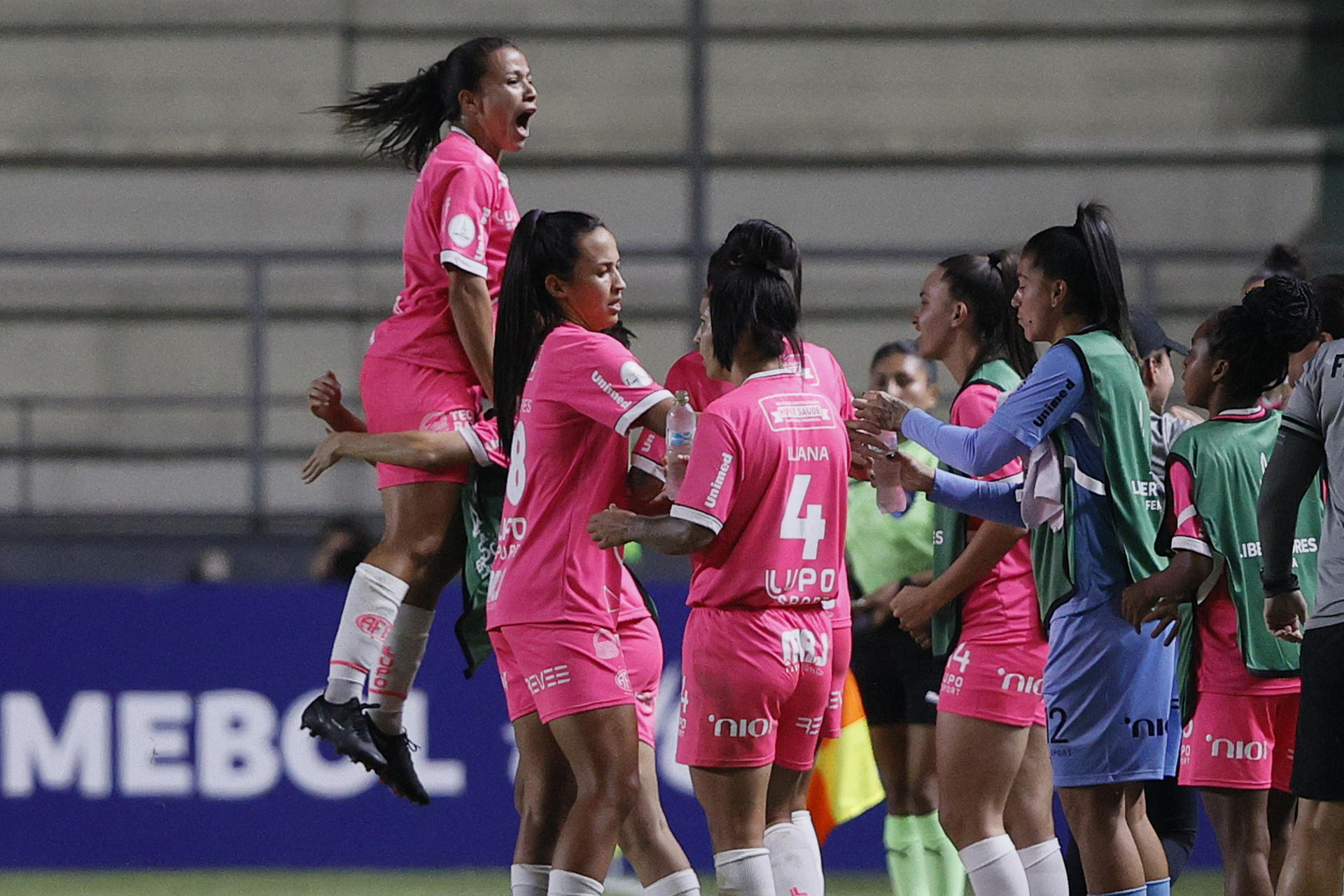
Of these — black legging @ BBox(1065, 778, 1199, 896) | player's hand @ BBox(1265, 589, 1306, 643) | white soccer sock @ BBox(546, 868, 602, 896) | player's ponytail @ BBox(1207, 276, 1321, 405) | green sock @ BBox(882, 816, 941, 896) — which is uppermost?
player's ponytail @ BBox(1207, 276, 1321, 405)

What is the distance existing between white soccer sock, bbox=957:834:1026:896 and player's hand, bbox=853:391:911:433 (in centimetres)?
102

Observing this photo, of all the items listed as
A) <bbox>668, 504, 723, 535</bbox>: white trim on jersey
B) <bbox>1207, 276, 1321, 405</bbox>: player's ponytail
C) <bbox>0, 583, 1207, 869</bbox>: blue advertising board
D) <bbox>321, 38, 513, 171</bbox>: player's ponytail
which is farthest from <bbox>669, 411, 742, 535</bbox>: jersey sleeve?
<bbox>0, 583, 1207, 869</bbox>: blue advertising board

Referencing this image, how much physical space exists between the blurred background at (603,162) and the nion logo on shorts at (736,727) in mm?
7937

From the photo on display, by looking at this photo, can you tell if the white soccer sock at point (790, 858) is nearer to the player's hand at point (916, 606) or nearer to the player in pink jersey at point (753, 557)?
the player in pink jersey at point (753, 557)

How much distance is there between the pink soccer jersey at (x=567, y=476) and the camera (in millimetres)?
4000

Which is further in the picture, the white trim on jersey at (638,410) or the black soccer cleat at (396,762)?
the black soccer cleat at (396,762)

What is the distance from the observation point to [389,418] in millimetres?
4660

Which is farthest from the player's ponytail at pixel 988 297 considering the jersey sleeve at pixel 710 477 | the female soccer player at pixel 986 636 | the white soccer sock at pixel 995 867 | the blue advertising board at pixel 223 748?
the blue advertising board at pixel 223 748

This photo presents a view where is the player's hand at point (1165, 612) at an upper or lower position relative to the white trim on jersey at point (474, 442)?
lower

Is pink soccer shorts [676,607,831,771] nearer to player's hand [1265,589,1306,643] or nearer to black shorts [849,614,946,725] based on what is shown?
player's hand [1265,589,1306,643]

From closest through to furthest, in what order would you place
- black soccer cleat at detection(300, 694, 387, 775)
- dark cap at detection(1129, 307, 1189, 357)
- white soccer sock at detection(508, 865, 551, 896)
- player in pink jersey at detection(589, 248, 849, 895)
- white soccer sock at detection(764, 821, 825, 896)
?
player in pink jersey at detection(589, 248, 849, 895), white soccer sock at detection(508, 865, 551, 896), white soccer sock at detection(764, 821, 825, 896), black soccer cleat at detection(300, 694, 387, 775), dark cap at detection(1129, 307, 1189, 357)

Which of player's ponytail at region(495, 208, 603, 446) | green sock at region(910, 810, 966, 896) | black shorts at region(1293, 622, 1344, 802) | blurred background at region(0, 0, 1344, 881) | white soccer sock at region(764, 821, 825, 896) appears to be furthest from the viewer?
blurred background at region(0, 0, 1344, 881)

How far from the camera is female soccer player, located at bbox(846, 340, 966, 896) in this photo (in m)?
5.90

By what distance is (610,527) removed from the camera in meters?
3.91
